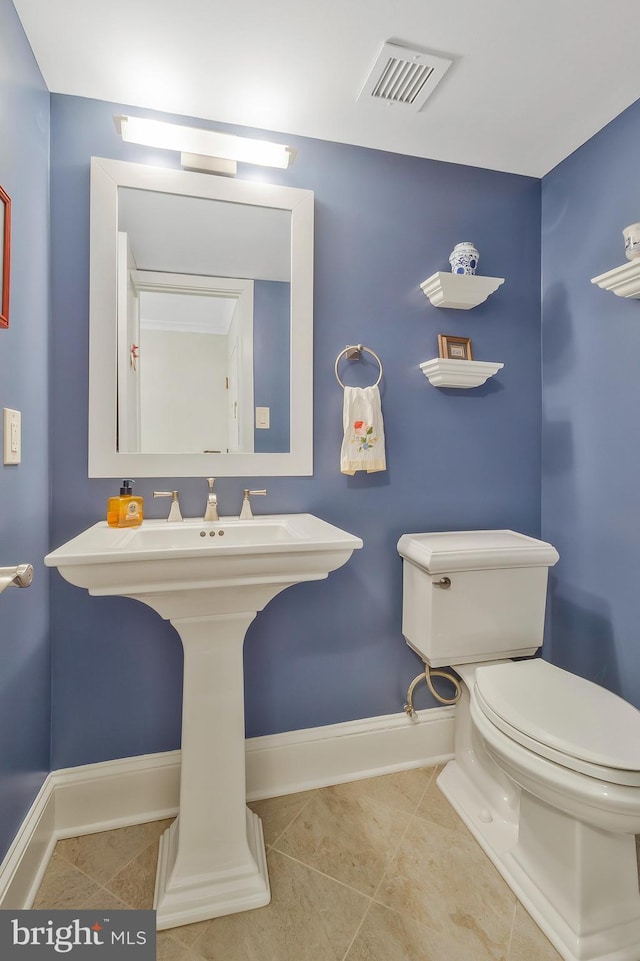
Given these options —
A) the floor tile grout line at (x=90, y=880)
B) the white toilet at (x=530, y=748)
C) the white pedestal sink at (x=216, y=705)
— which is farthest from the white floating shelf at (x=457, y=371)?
the floor tile grout line at (x=90, y=880)

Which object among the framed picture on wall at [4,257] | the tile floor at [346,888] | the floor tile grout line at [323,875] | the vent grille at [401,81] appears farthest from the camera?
the vent grille at [401,81]

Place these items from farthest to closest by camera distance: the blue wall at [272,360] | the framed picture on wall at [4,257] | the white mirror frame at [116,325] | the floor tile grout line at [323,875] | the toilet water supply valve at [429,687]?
the toilet water supply valve at [429,687] → the blue wall at [272,360] → the white mirror frame at [116,325] → the floor tile grout line at [323,875] → the framed picture on wall at [4,257]

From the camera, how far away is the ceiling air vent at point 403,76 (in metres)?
1.28

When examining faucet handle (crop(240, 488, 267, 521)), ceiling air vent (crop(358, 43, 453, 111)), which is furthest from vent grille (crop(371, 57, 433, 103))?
faucet handle (crop(240, 488, 267, 521))

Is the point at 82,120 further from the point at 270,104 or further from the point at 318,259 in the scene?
the point at 318,259

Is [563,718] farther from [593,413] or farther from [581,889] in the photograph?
[593,413]

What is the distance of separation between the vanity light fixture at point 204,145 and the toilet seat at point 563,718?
1.74m

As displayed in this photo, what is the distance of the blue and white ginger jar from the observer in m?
1.64

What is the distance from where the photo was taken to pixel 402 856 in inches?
52.5

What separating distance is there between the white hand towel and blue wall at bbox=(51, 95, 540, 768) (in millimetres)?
69

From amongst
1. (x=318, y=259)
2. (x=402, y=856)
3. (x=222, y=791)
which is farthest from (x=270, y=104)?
(x=402, y=856)

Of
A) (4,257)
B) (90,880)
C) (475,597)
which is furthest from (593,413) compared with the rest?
(90,880)

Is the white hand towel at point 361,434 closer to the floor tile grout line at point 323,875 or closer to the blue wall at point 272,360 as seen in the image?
the blue wall at point 272,360

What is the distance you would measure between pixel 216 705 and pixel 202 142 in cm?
167
